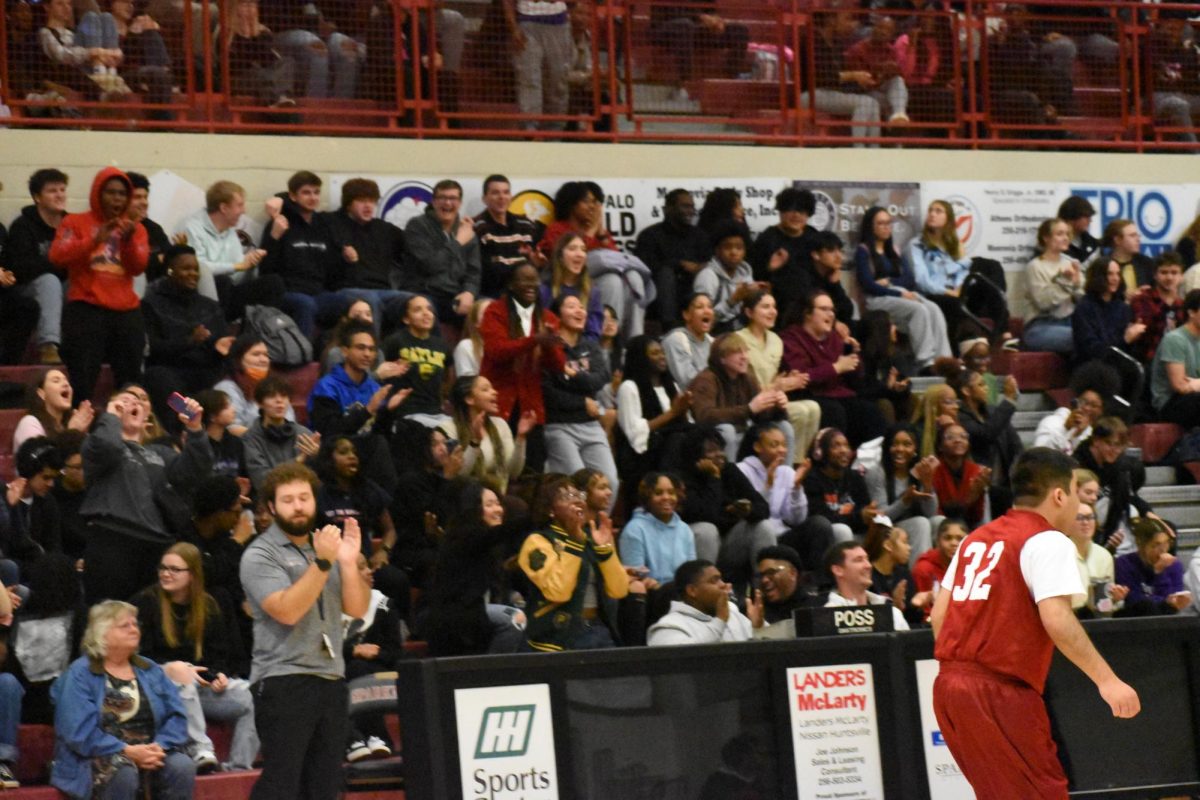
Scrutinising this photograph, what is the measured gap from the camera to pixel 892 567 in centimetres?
1336

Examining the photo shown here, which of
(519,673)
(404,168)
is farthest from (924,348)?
(519,673)

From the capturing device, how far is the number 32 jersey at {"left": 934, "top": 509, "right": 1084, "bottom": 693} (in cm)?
802

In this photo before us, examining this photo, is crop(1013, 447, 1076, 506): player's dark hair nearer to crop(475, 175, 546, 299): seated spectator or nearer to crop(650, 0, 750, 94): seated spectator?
crop(475, 175, 546, 299): seated spectator

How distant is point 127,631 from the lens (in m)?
10.1

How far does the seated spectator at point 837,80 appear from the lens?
18.4m

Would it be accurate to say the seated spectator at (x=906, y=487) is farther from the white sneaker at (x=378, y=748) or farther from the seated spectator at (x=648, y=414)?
the white sneaker at (x=378, y=748)

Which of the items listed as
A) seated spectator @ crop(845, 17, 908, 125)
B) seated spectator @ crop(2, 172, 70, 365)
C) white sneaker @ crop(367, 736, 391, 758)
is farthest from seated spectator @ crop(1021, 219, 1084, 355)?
white sneaker @ crop(367, 736, 391, 758)

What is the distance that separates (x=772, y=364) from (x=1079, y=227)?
456 centimetres

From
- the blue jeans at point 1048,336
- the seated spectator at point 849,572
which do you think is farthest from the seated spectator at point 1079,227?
the seated spectator at point 849,572

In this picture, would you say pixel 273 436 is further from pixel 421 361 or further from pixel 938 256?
pixel 938 256

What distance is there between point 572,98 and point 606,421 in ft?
13.9

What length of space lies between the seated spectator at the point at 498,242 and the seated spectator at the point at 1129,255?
5.51m

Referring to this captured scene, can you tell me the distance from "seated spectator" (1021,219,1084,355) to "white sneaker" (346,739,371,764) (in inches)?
352

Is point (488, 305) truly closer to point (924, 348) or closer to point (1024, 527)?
point (924, 348)
